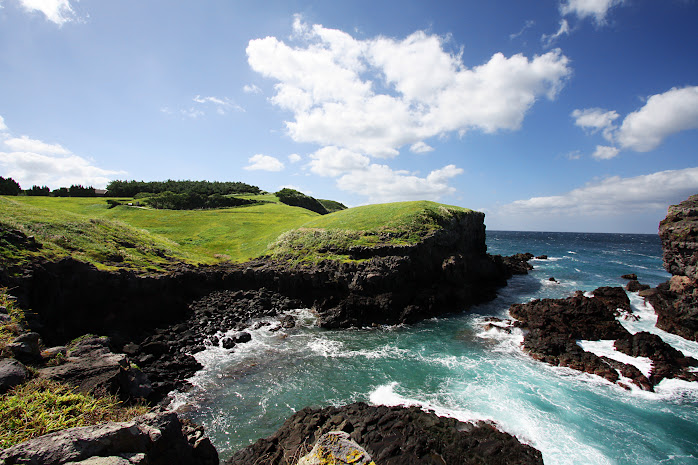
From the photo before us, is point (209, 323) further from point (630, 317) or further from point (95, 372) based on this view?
point (630, 317)

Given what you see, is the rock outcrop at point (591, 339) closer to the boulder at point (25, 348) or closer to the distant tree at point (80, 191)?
the boulder at point (25, 348)

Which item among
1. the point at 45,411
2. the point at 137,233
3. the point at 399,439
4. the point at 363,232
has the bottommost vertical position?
the point at 399,439

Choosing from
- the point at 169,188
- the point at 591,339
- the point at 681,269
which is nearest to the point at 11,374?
the point at 591,339

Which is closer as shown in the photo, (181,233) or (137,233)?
(137,233)

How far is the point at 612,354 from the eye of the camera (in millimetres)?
20438

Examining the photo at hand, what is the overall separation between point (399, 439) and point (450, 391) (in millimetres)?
6253

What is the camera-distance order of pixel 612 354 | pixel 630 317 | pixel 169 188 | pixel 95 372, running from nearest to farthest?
pixel 95 372 < pixel 612 354 < pixel 630 317 < pixel 169 188

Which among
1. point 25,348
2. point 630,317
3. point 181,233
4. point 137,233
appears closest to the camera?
point 25,348

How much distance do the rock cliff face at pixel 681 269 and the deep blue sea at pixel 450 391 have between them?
1997 mm

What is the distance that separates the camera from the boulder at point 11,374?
273 inches

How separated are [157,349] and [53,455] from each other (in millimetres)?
16484

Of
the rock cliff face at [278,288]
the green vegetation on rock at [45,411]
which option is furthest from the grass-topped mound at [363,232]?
the green vegetation on rock at [45,411]

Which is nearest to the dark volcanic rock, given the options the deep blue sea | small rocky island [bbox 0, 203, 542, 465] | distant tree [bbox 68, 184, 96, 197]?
small rocky island [bbox 0, 203, 542, 465]

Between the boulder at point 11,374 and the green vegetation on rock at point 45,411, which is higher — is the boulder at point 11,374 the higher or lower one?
the higher one
